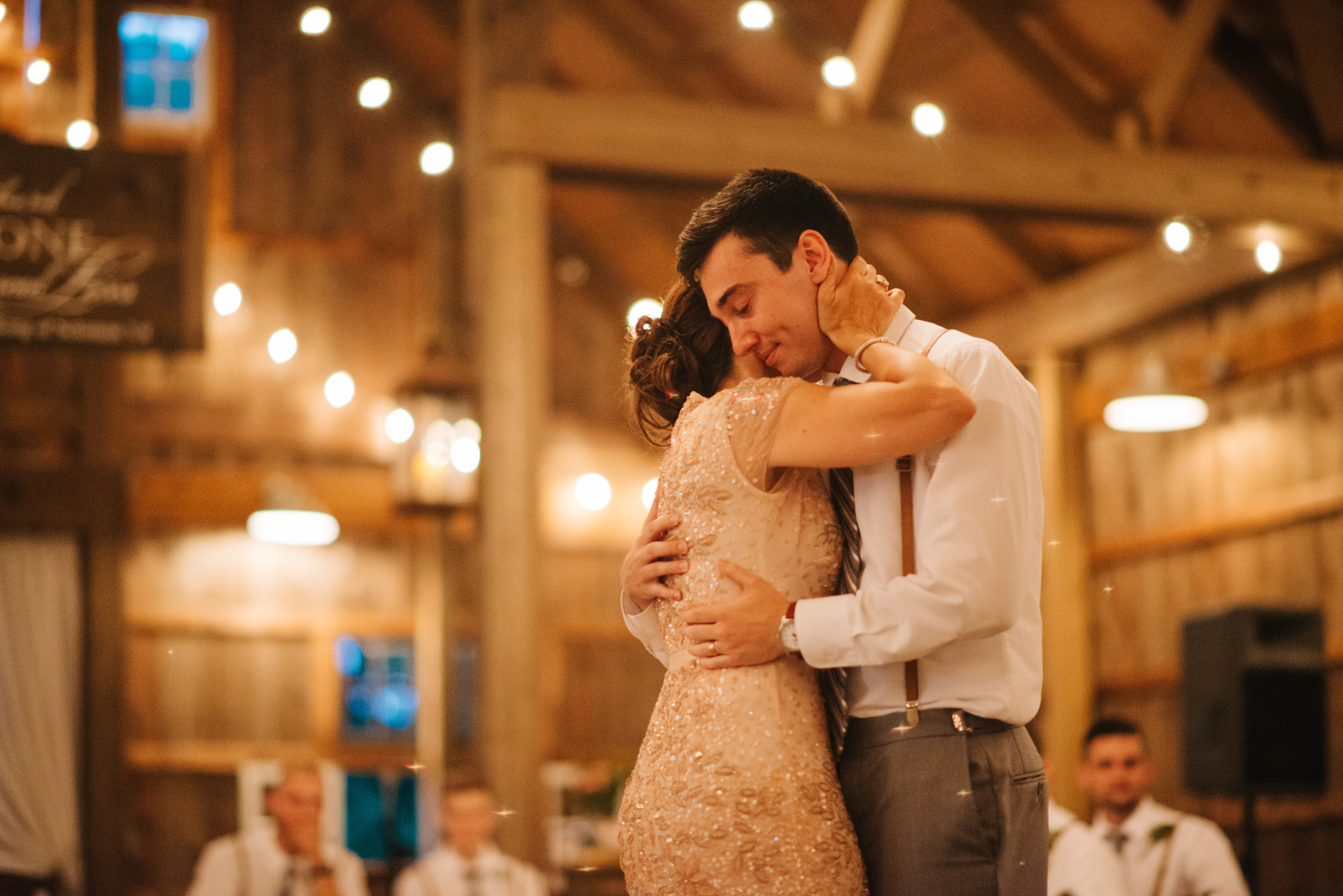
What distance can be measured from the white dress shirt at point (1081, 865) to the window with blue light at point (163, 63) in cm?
789

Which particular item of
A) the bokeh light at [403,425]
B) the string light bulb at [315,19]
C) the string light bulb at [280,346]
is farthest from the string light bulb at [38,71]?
the bokeh light at [403,425]

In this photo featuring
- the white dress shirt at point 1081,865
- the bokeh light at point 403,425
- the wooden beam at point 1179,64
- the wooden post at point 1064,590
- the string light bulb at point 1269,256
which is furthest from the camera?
the wooden post at point 1064,590

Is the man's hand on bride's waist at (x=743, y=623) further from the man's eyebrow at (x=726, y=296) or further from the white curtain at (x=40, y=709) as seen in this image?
the white curtain at (x=40, y=709)

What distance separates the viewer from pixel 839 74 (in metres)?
6.16

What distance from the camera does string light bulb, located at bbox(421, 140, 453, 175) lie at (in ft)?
28.7

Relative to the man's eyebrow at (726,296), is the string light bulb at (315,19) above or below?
above

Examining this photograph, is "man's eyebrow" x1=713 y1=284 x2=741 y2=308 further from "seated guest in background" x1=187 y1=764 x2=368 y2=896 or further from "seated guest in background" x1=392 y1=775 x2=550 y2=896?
"seated guest in background" x1=392 y1=775 x2=550 y2=896

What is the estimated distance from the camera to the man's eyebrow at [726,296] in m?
1.95

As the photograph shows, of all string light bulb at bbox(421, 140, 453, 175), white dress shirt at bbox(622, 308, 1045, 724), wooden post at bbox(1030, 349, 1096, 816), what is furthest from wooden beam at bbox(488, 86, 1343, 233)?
white dress shirt at bbox(622, 308, 1045, 724)

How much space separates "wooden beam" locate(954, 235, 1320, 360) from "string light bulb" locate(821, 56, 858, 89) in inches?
69.4

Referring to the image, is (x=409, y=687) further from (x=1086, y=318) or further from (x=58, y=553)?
(x=1086, y=318)

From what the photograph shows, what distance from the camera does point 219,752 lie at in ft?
30.3

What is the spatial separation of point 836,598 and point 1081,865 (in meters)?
2.86

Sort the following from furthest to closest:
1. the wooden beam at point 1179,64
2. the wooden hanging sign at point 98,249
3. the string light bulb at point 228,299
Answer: the string light bulb at point 228,299 → the wooden beam at point 1179,64 → the wooden hanging sign at point 98,249
